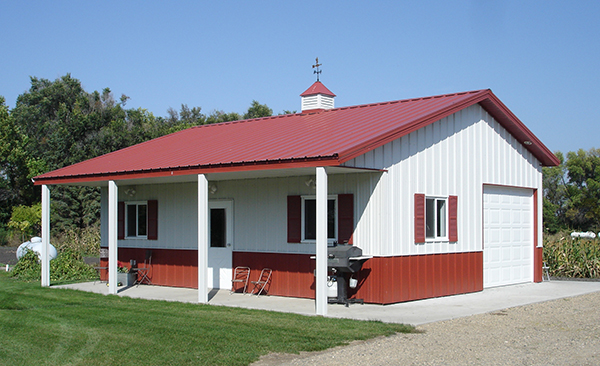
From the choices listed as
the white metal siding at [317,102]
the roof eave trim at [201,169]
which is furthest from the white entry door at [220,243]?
the white metal siding at [317,102]

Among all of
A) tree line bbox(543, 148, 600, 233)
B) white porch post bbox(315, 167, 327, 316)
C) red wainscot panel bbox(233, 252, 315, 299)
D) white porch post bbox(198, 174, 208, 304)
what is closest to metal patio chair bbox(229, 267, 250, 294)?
red wainscot panel bbox(233, 252, 315, 299)

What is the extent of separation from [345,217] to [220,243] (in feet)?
12.7

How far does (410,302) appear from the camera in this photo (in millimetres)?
12719

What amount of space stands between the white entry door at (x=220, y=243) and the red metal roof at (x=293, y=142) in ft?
4.99

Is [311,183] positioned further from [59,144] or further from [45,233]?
[59,144]

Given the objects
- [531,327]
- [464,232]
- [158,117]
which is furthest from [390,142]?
[158,117]

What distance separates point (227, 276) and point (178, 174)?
320 cm

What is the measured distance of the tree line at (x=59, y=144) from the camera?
1328 inches

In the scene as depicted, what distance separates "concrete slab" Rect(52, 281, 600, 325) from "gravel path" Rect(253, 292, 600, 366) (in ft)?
2.42

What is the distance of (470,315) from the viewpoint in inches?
430

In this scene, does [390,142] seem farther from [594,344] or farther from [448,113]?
[594,344]

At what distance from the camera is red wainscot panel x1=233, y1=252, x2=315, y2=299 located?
13547 mm

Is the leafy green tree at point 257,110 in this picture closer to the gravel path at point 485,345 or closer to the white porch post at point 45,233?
the white porch post at point 45,233

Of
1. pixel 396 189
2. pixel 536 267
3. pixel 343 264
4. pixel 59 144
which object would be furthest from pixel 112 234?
pixel 59 144
